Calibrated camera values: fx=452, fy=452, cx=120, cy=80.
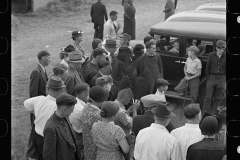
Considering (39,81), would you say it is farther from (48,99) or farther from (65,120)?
(65,120)

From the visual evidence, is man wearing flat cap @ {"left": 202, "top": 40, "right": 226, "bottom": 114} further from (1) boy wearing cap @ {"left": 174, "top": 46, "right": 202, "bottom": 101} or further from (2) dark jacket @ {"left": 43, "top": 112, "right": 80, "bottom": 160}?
(2) dark jacket @ {"left": 43, "top": 112, "right": 80, "bottom": 160}

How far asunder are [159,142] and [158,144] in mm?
22

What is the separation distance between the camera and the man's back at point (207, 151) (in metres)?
4.29

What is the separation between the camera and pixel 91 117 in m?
5.14

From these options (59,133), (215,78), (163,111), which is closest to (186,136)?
(163,111)

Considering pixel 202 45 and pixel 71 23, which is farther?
pixel 71 23

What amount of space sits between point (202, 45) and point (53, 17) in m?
11.8

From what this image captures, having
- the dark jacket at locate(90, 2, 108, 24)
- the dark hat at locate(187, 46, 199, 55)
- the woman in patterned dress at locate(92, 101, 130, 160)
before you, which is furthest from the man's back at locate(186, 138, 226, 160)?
the dark jacket at locate(90, 2, 108, 24)

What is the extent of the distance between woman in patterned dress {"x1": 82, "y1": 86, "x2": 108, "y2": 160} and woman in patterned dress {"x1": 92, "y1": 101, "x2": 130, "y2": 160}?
0.57ft

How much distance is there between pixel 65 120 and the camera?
16.3 feet

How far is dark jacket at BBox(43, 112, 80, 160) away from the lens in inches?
185

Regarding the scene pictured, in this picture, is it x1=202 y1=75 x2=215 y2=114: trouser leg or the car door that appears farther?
the car door

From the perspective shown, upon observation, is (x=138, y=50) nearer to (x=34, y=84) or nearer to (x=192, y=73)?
(x=192, y=73)
